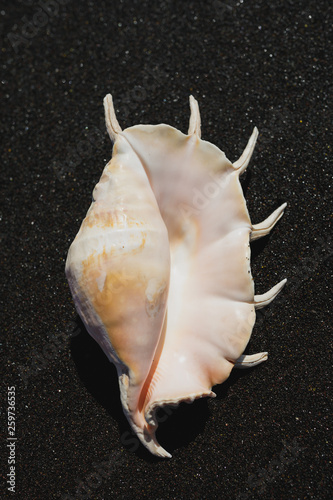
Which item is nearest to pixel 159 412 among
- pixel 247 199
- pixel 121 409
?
pixel 121 409

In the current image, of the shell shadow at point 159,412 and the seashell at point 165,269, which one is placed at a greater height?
the seashell at point 165,269

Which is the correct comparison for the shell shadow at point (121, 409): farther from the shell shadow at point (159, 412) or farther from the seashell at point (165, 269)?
the seashell at point (165, 269)

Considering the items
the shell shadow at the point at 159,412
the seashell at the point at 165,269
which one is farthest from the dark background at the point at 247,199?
the seashell at the point at 165,269

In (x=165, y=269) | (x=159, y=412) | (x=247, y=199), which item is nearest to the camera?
(x=165, y=269)

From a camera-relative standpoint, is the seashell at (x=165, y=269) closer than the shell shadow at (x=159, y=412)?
Yes

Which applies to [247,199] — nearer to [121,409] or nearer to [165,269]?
[165,269]
